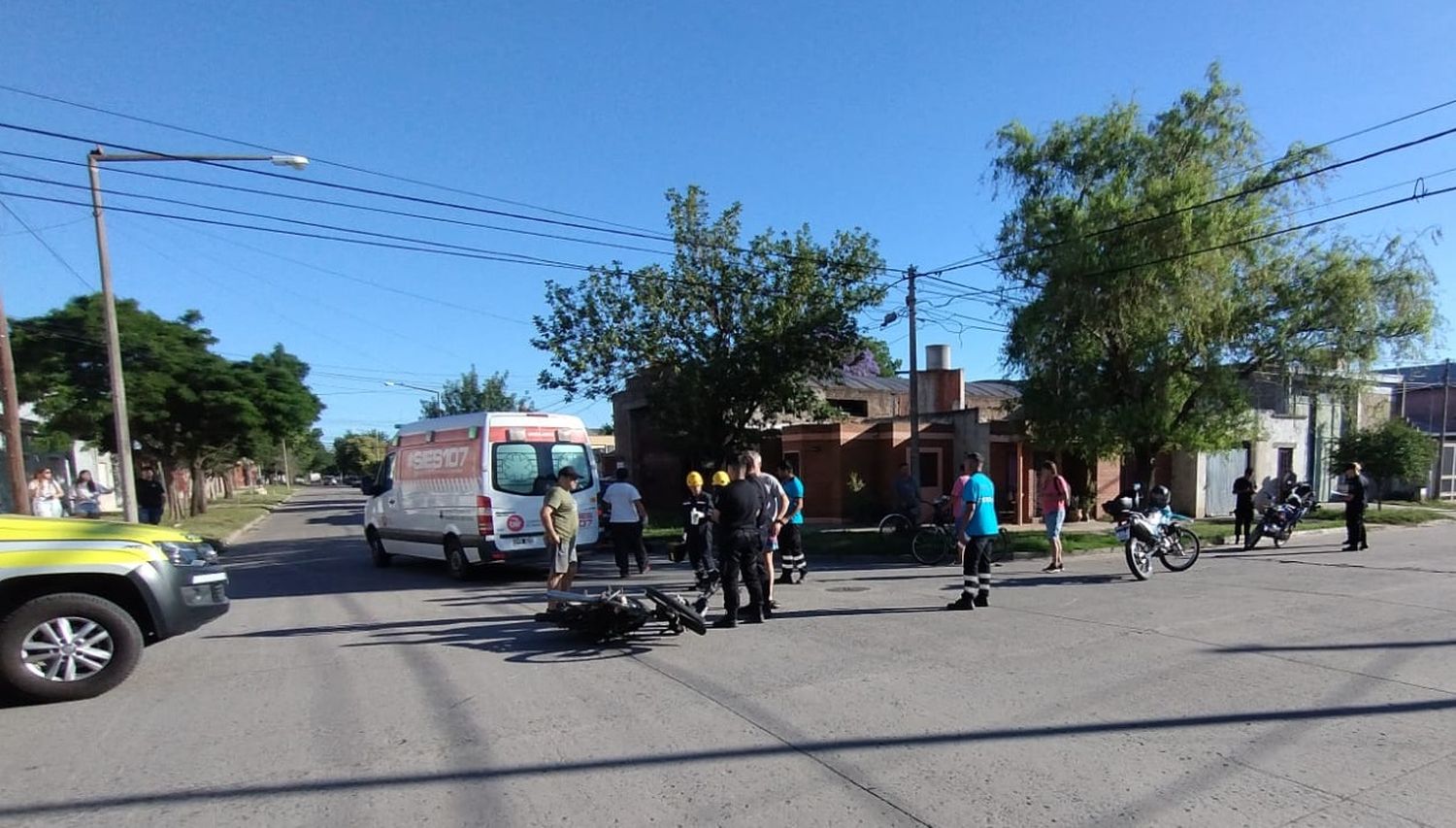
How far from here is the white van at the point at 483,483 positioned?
11453 millimetres

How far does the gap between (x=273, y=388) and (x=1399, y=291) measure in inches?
1208

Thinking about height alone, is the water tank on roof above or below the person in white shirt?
above

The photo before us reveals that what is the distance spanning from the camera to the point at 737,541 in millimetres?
7828

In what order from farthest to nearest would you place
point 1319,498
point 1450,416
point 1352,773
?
point 1450,416
point 1319,498
point 1352,773

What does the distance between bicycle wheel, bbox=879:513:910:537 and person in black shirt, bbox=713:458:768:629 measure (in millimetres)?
9258

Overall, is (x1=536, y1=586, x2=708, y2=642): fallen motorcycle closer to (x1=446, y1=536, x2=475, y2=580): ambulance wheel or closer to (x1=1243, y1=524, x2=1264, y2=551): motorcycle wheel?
(x1=446, y1=536, x2=475, y2=580): ambulance wheel

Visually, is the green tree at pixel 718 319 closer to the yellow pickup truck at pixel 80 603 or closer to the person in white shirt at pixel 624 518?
the person in white shirt at pixel 624 518

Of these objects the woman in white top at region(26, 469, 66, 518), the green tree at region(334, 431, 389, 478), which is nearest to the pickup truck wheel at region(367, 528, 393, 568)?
the woman in white top at region(26, 469, 66, 518)

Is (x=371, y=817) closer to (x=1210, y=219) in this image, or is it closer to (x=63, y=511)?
(x=1210, y=219)

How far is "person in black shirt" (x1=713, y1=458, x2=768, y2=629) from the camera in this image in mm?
7824

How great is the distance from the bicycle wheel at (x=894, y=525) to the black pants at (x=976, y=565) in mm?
7767

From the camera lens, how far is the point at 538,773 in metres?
4.26

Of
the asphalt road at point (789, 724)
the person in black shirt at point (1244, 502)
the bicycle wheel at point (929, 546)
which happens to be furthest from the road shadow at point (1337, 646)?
the person in black shirt at point (1244, 502)

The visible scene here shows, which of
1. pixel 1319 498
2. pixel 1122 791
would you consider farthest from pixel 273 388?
pixel 1319 498
